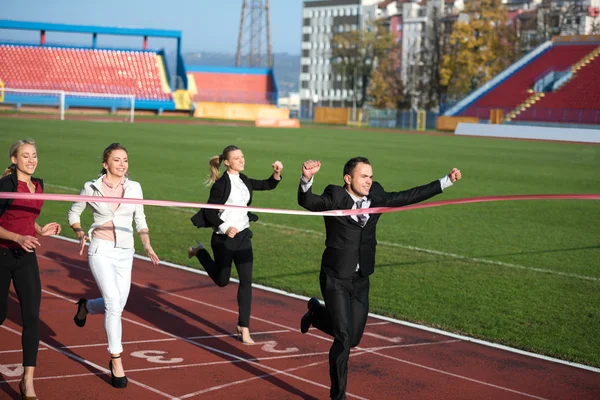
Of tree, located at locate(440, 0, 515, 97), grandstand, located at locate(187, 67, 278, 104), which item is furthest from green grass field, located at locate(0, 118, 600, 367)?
grandstand, located at locate(187, 67, 278, 104)

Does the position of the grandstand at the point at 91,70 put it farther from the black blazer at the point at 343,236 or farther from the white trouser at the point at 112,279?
the black blazer at the point at 343,236

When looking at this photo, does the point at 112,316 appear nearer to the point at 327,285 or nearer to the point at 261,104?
the point at 327,285

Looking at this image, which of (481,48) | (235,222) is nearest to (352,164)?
(235,222)

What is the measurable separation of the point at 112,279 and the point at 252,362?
1734mm

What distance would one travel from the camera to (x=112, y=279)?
7645 millimetres

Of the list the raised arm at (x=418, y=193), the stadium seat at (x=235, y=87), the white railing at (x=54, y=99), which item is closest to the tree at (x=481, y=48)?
the stadium seat at (x=235, y=87)

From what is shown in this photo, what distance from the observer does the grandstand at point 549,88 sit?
62147mm

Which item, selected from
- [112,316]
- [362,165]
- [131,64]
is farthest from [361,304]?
[131,64]

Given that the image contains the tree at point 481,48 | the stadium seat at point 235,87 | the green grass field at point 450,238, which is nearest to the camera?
the green grass field at point 450,238

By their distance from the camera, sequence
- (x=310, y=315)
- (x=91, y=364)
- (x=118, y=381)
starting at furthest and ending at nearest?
1. (x=91, y=364)
2. (x=310, y=315)
3. (x=118, y=381)

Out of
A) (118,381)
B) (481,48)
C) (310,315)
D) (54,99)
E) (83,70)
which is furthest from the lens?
(481,48)

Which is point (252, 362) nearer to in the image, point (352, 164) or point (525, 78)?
point (352, 164)

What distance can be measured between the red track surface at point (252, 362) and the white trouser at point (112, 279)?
19.8 inches

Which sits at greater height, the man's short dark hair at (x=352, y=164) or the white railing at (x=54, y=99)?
the white railing at (x=54, y=99)
